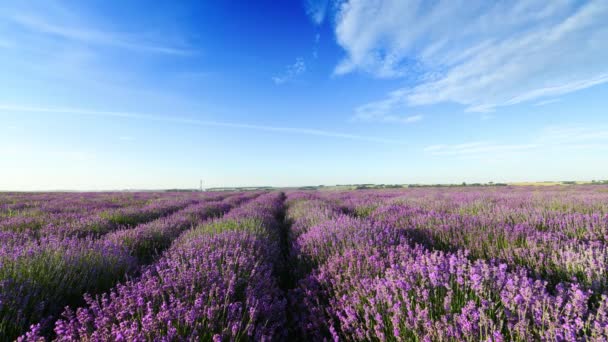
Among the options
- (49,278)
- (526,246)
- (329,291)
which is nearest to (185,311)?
(329,291)

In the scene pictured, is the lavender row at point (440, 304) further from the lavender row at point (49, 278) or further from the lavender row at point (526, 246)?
the lavender row at point (49, 278)

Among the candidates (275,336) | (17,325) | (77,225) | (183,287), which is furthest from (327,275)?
(77,225)

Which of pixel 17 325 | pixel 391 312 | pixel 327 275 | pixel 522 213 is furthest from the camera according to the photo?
pixel 522 213

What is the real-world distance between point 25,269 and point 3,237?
2.49 m

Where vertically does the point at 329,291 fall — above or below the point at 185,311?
below

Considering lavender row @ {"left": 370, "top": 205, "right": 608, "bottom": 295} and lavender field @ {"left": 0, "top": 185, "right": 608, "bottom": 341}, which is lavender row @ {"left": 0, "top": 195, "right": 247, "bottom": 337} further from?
lavender row @ {"left": 370, "top": 205, "right": 608, "bottom": 295}

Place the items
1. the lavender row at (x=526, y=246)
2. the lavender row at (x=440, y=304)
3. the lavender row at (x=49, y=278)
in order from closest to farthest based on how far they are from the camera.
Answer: the lavender row at (x=440, y=304) < the lavender row at (x=49, y=278) < the lavender row at (x=526, y=246)

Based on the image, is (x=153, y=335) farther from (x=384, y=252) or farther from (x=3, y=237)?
(x=3, y=237)

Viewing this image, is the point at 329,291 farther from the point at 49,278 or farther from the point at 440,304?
the point at 49,278

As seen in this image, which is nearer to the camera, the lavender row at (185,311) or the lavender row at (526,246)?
the lavender row at (185,311)

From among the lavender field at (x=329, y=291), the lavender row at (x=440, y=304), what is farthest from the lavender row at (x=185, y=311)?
the lavender row at (x=440, y=304)

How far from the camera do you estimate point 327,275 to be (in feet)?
8.05

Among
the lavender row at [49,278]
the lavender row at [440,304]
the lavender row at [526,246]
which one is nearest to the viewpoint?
the lavender row at [440,304]

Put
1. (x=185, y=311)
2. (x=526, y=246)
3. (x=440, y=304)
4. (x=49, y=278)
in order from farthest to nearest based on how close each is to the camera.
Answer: (x=526, y=246), (x=49, y=278), (x=440, y=304), (x=185, y=311)
